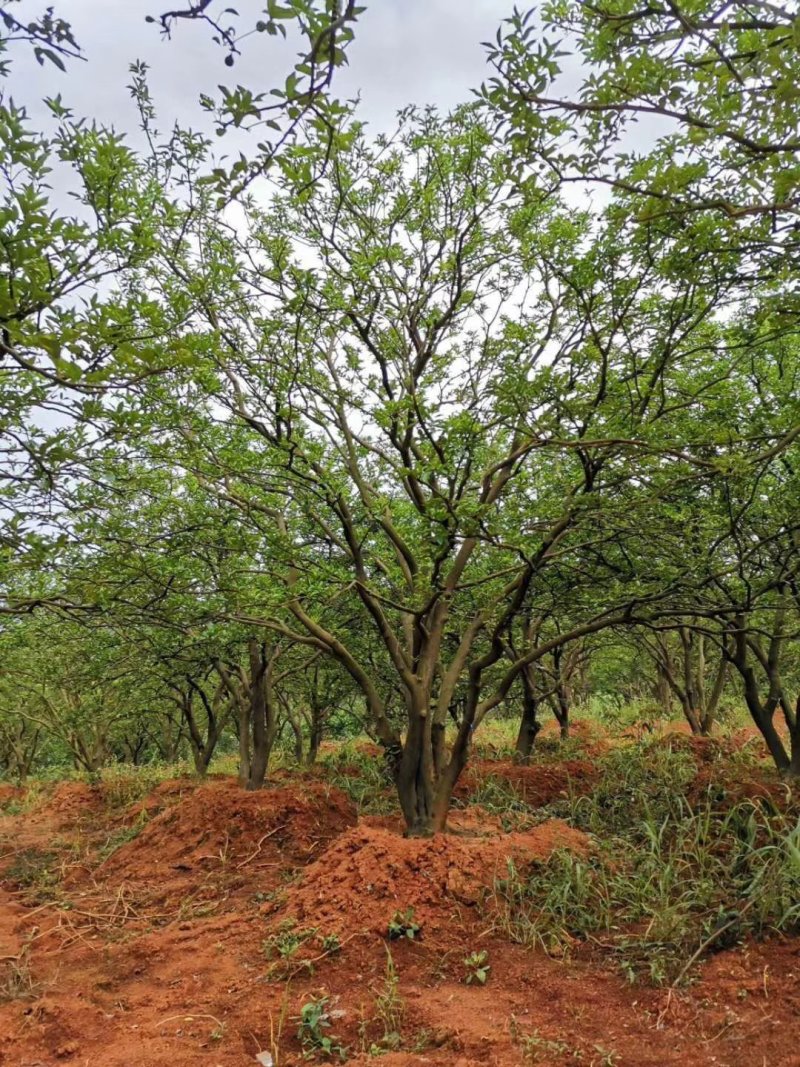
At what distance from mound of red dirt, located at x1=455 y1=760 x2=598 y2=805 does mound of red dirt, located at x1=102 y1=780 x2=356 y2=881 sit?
1.65m

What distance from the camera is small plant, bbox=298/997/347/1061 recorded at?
3.43m

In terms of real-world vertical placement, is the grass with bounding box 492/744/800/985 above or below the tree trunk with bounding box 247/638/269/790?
below

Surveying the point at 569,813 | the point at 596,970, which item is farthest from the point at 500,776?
the point at 596,970

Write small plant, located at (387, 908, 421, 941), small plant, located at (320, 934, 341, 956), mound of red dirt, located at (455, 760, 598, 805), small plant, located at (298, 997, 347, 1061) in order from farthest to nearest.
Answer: mound of red dirt, located at (455, 760, 598, 805) < small plant, located at (387, 908, 421, 941) < small plant, located at (320, 934, 341, 956) < small plant, located at (298, 997, 347, 1061)

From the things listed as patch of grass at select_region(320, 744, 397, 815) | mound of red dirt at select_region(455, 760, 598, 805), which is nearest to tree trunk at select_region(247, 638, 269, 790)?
patch of grass at select_region(320, 744, 397, 815)

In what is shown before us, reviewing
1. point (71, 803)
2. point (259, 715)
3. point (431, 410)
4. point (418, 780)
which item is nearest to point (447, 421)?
point (431, 410)

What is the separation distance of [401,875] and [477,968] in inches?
41.0

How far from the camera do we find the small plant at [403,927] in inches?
180

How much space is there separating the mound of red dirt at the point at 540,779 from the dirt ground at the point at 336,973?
1.19 meters

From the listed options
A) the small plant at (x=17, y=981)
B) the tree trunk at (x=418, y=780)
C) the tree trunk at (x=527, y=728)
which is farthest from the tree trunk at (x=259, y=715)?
the small plant at (x=17, y=981)

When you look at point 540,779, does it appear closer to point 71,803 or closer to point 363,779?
point 363,779

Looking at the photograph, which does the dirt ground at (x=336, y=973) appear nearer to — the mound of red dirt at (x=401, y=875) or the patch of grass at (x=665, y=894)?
the mound of red dirt at (x=401, y=875)

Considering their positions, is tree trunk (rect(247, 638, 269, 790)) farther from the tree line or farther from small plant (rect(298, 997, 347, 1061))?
small plant (rect(298, 997, 347, 1061))

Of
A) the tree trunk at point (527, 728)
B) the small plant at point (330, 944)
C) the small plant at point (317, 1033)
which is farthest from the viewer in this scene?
the tree trunk at point (527, 728)
